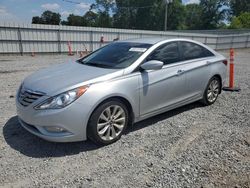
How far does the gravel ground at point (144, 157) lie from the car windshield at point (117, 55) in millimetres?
1188

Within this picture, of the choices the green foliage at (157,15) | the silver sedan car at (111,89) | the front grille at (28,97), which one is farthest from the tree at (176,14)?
the front grille at (28,97)

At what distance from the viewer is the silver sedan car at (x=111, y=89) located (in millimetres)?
3232

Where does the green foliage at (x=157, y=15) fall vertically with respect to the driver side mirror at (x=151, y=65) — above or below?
above

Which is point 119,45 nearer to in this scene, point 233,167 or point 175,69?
point 175,69

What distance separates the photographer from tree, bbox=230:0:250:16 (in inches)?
2569

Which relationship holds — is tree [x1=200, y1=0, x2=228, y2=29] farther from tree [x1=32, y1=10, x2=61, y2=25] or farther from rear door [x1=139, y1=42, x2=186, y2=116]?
rear door [x1=139, y1=42, x2=186, y2=116]

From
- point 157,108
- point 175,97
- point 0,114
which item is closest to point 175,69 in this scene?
point 175,97

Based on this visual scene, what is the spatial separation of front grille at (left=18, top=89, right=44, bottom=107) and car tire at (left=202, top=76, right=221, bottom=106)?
355 centimetres

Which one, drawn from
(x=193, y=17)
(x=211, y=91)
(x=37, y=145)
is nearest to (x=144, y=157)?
(x=37, y=145)

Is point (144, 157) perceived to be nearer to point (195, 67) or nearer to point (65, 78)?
point (65, 78)

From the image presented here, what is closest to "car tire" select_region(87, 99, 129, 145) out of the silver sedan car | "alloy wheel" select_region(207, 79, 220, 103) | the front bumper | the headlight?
the silver sedan car

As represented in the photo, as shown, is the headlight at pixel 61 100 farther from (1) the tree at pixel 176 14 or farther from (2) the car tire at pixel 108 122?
(1) the tree at pixel 176 14

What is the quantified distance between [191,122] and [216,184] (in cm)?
186

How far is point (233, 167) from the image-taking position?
3.09m
